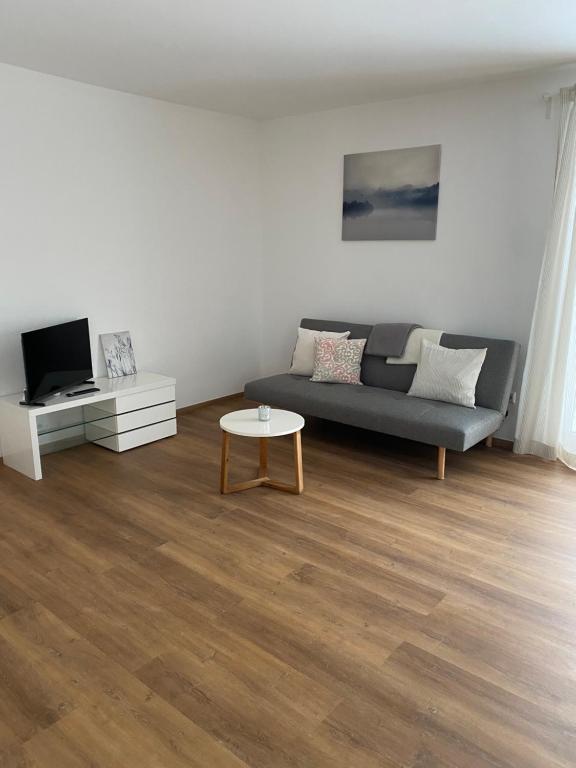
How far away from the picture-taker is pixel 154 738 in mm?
1792

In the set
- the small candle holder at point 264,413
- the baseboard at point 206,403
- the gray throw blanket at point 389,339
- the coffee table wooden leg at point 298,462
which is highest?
the gray throw blanket at point 389,339

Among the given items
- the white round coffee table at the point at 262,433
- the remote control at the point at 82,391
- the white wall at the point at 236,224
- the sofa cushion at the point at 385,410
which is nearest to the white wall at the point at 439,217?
the white wall at the point at 236,224

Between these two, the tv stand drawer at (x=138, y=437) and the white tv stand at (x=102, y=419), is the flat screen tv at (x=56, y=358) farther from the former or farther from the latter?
the tv stand drawer at (x=138, y=437)

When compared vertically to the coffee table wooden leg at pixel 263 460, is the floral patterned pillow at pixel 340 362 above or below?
above

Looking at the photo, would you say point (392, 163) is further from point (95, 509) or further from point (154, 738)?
point (154, 738)

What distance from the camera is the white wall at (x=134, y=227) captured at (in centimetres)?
388

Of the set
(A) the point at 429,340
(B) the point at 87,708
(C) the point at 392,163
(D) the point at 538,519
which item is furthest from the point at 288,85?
(B) the point at 87,708

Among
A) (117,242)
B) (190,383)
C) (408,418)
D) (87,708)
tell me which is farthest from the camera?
(190,383)

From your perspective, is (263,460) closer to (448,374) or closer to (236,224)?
(448,374)

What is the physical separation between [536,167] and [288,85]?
1.78m

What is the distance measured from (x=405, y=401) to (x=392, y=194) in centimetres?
172

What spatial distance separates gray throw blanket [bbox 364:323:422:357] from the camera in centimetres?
440

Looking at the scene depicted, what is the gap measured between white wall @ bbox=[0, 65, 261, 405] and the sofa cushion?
1032mm

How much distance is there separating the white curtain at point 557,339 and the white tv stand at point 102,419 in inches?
103
